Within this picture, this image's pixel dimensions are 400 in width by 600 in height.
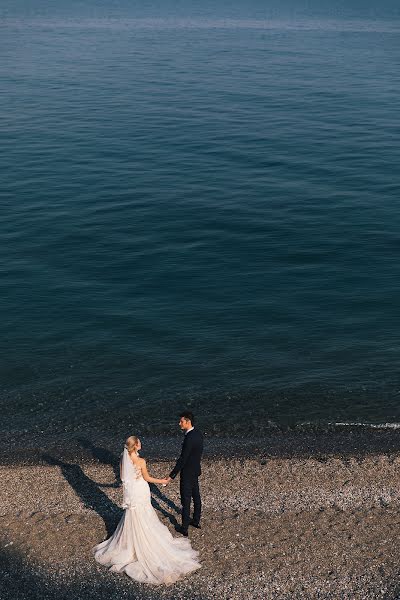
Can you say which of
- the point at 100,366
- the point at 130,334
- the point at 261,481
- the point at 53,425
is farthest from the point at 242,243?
the point at 261,481

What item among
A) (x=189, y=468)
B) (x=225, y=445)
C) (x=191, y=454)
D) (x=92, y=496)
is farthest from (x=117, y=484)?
(x=225, y=445)

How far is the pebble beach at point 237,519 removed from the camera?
1612 centimetres

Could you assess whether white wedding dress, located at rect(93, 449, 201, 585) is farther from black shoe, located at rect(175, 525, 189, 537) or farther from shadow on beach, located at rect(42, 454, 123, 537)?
shadow on beach, located at rect(42, 454, 123, 537)

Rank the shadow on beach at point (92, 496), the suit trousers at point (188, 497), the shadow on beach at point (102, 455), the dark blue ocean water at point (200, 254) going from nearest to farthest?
the suit trousers at point (188, 497), the shadow on beach at point (92, 496), the shadow on beach at point (102, 455), the dark blue ocean water at point (200, 254)

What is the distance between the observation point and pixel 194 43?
146 m

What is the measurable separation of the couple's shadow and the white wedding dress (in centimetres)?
132

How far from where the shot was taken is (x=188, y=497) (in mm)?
17641

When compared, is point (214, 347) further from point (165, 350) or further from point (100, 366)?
point (100, 366)

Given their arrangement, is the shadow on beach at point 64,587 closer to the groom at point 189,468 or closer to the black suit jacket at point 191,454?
the groom at point 189,468

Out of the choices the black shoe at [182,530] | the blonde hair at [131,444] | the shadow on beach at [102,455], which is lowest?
the shadow on beach at [102,455]

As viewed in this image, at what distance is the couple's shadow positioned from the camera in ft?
61.2

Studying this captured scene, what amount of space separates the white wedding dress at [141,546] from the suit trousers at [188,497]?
36.3 inches

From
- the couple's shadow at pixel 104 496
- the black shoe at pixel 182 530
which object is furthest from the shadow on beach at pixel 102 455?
the black shoe at pixel 182 530

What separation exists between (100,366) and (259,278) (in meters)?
12.4
